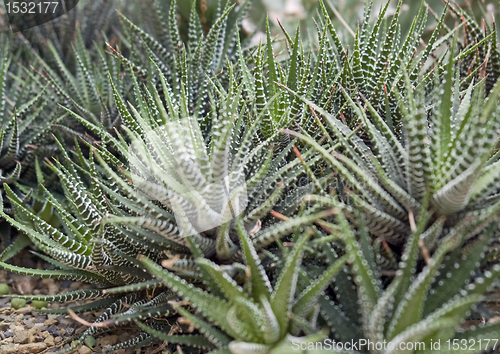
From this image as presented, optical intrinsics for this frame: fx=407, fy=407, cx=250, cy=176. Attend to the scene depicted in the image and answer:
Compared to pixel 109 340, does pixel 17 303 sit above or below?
above

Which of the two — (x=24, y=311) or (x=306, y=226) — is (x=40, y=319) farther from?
(x=306, y=226)

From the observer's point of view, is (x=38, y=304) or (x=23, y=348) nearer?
(x=23, y=348)

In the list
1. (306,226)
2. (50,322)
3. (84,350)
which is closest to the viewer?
(306,226)

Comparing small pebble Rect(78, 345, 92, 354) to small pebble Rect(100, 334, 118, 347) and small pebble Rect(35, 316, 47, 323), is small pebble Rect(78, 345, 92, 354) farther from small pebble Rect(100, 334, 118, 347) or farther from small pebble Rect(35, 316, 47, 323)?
small pebble Rect(35, 316, 47, 323)

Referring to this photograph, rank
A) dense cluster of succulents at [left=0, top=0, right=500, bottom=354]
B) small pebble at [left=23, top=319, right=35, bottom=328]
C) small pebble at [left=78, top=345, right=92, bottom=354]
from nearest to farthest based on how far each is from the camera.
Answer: dense cluster of succulents at [left=0, top=0, right=500, bottom=354] < small pebble at [left=78, top=345, right=92, bottom=354] < small pebble at [left=23, top=319, right=35, bottom=328]

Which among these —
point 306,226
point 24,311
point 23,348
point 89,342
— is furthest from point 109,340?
point 306,226

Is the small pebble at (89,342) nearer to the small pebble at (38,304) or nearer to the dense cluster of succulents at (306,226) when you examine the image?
the dense cluster of succulents at (306,226)

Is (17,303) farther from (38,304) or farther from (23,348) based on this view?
(23,348)

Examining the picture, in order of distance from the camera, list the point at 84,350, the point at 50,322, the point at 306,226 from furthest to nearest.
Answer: the point at 50,322 < the point at 84,350 < the point at 306,226

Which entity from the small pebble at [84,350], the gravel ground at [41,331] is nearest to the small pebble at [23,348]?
the gravel ground at [41,331]

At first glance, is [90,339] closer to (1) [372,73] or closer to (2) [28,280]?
(2) [28,280]

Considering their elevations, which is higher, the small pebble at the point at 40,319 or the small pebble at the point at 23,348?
the small pebble at the point at 40,319

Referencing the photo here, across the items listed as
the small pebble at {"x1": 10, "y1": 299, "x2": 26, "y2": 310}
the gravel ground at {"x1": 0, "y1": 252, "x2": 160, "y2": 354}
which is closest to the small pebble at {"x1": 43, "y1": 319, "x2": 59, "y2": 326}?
the gravel ground at {"x1": 0, "y1": 252, "x2": 160, "y2": 354}
